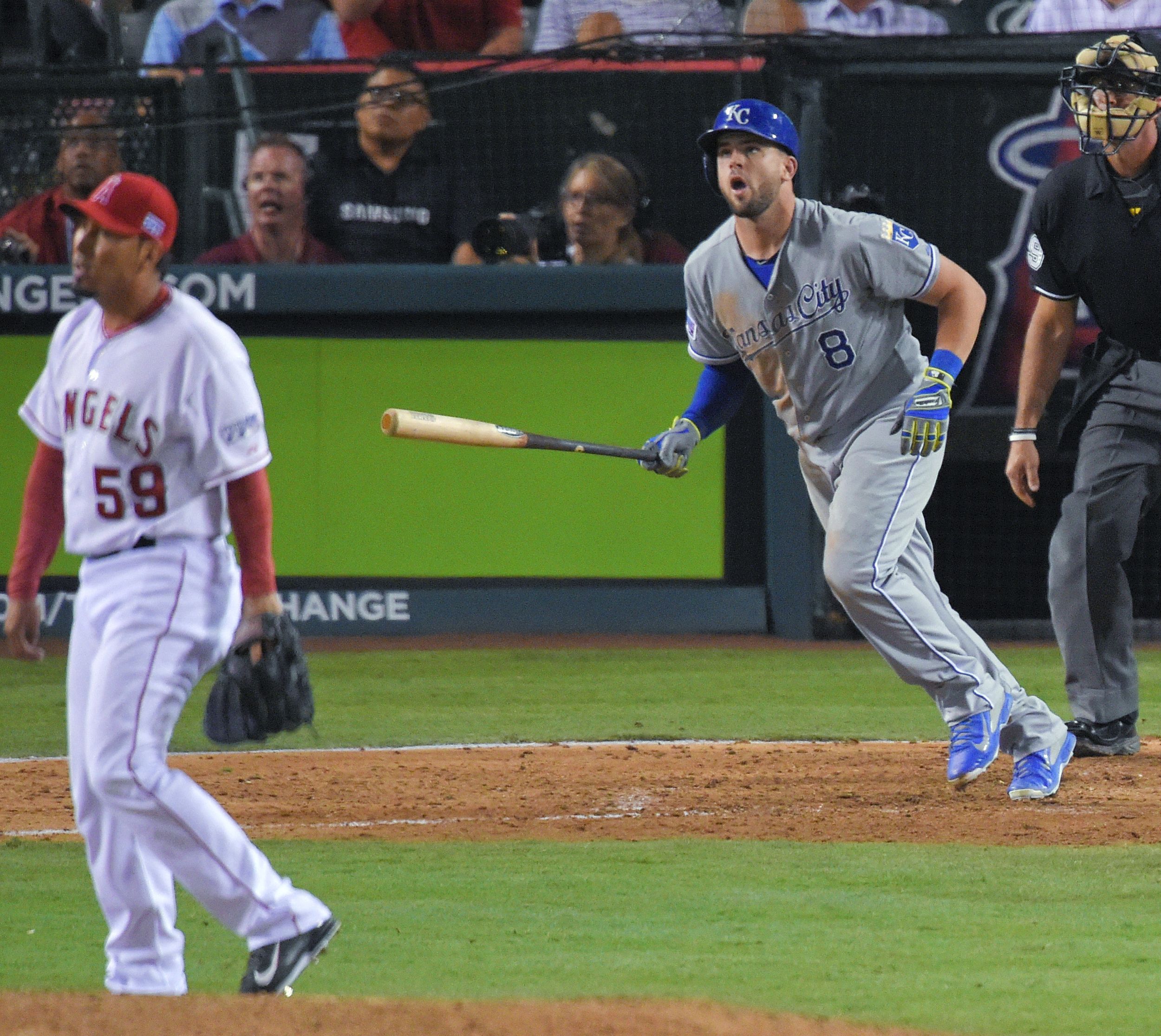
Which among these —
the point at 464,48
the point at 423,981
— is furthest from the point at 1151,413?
the point at 464,48

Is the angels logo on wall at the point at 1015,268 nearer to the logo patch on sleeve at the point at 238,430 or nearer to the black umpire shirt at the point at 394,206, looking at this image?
the black umpire shirt at the point at 394,206

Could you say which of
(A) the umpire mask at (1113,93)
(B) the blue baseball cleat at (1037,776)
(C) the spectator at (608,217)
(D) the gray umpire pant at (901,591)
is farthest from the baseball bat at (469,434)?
(C) the spectator at (608,217)

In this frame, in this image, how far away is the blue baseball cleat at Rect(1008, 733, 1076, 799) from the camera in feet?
17.9

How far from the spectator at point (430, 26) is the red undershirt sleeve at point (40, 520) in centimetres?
720

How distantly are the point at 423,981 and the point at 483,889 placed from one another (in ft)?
2.86

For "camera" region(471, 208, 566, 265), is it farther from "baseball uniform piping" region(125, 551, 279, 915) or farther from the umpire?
Answer: "baseball uniform piping" region(125, 551, 279, 915)

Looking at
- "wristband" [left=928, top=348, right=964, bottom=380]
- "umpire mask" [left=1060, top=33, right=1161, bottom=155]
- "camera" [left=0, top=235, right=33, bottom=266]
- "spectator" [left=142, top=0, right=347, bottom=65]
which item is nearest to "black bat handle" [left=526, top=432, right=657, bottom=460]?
"wristband" [left=928, top=348, right=964, bottom=380]

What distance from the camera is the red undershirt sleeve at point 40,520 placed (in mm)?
3631

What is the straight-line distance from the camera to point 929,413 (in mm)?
5242

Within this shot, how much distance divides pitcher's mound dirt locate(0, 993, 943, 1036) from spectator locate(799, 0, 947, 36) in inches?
320

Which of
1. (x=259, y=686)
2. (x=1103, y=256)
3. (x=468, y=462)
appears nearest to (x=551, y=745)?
(x=1103, y=256)

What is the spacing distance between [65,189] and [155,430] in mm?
6722

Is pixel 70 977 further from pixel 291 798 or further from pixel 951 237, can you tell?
pixel 951 237

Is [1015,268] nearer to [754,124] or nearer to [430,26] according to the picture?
[430,26]
